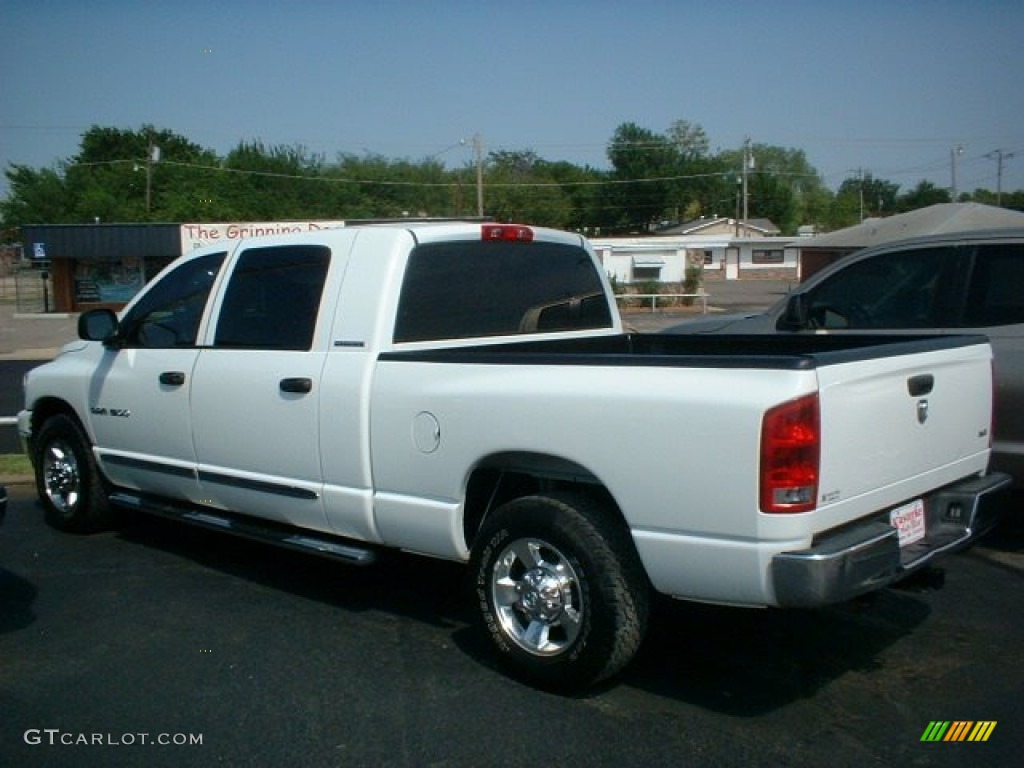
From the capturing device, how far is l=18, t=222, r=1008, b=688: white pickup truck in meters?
3.64

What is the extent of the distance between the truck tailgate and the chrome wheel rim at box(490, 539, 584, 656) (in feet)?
3.59

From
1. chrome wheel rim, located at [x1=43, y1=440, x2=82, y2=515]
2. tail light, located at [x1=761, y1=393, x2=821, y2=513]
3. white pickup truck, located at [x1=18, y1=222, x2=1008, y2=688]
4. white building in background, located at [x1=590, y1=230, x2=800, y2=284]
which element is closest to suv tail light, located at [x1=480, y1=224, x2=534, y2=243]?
white pickup truck, located at [x1=18, y1=222, x2=1008, y2=688]

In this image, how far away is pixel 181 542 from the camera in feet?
22.3

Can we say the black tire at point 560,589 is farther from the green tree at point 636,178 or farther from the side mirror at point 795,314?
the green tree at point 636,178

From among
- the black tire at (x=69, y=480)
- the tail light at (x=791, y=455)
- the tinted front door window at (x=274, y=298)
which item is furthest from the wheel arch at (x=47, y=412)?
the tail light at (x=791, y=455)

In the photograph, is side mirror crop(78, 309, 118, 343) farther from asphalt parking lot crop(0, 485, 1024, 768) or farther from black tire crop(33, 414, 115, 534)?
asphalt parking lot crop(0, 485, 1024, 768)

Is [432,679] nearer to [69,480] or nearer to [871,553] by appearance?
[871,553]

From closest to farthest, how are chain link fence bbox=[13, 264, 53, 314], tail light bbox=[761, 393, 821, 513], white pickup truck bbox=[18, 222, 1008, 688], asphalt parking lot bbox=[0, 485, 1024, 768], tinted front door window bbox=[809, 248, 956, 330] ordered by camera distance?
tail light bbox=[761, 393, 821, 513] → white pickup truck bbox=[18, 222, 1008, 688] → asphalt parking lot bbox=[0, 485, 1024, 768] → tinted front door window bbox=[809, 248, 956, 330] → chain link fence bbox=[13, 264, 53, 314]

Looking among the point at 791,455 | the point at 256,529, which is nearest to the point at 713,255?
the point at 256,529

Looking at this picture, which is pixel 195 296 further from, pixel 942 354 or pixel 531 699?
pixel 942 354

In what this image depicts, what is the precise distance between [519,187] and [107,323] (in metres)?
76.7

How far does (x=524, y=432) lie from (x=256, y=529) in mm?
1986

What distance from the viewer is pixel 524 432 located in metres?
4.17

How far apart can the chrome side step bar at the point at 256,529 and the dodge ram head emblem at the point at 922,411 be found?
2.49 metres
